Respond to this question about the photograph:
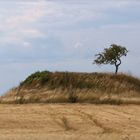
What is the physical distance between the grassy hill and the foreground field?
Result: 224 inches

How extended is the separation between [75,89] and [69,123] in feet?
50.5

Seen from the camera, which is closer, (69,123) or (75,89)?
(69,123)

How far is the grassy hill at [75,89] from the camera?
137ft

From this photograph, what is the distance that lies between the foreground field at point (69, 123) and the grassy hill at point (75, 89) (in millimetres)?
5692

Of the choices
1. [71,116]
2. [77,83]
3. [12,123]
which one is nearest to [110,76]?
[77,83]

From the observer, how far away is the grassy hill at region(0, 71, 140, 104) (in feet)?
137

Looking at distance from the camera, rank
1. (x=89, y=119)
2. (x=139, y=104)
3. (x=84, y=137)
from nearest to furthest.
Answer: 1. (x=84, y=137)
2. (x=89, y=119)
3. (x=139, y=104)

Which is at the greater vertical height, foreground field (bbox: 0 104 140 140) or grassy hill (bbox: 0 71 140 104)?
grassy hill (bbox: 0 71 140 104)

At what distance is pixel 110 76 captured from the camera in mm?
45250

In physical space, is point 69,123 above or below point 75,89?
below

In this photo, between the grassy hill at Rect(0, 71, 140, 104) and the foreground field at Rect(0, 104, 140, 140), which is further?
the grassy hill at Rect(0, 71, 140, 104)

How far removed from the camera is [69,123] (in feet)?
92.9

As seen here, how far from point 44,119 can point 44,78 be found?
1607 cm

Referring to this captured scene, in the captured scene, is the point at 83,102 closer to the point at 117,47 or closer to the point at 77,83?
the point at 77,83
